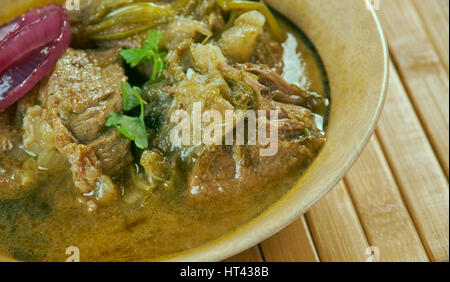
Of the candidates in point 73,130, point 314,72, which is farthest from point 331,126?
point 73,130

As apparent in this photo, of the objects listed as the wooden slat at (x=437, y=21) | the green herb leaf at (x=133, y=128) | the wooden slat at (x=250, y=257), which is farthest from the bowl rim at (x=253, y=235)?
the wooden slat at (x=437, y=21)

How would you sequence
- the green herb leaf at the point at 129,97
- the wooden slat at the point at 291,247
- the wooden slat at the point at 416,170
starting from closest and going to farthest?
the green herb leaf at the point at 129,97, the wooden slat at the point at 291,247, the wooden slat at the point at 416,170

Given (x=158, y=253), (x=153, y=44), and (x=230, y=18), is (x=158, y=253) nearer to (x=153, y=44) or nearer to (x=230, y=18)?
(x=153, y=44)

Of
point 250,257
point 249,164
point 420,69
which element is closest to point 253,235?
point 249,164

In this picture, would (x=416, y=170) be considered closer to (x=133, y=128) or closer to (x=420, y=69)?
(x=420, y=69)

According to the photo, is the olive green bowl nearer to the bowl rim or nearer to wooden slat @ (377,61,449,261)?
the bowl rim

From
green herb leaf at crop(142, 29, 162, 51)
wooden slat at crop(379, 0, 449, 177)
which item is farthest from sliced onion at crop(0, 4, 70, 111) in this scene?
wooden slat at crop(379, 0, 449, 177)

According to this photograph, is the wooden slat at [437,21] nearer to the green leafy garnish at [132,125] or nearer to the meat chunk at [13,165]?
the green leafy garnish at [132,125]
